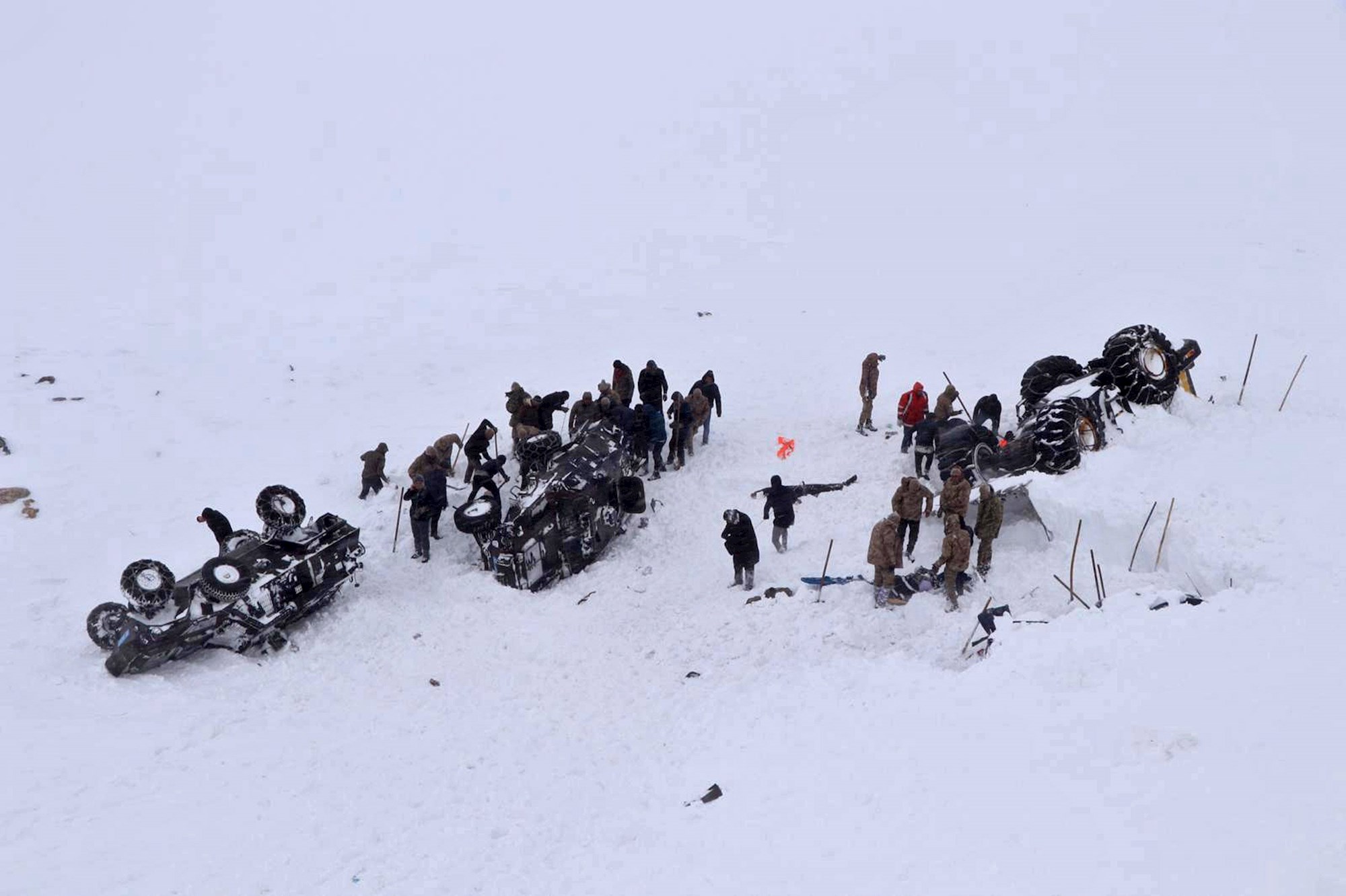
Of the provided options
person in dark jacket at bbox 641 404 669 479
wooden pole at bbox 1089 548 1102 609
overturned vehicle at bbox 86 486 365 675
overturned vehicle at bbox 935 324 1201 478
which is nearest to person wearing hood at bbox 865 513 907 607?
wooden pole at bbox 1089 548 1102 609

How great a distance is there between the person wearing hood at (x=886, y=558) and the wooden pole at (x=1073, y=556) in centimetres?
187

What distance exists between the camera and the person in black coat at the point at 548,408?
638 inches

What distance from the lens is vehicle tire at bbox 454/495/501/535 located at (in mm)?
13211

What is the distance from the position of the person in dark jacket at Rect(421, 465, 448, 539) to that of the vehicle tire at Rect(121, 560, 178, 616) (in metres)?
3.58

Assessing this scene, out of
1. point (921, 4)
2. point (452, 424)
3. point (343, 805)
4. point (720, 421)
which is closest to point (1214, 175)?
point (921, 4)

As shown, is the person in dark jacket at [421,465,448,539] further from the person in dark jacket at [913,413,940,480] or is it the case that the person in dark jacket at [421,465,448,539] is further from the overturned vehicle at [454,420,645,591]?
the person in dark jacket at [913,413,940,480]

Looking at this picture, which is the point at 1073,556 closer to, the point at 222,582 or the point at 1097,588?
the point at 1097,588

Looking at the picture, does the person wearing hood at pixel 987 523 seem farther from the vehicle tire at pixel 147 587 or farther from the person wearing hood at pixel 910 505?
the vehicle tire at pixel 147 587

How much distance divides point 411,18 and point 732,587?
36.6m

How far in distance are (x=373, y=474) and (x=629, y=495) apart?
431 centimetres

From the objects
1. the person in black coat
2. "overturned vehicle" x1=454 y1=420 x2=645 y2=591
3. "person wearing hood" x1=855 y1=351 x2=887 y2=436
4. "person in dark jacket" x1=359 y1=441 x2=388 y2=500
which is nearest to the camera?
"overturned vehicle" x1=454 y1=420 x2=645 y2=591

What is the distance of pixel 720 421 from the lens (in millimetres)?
17922

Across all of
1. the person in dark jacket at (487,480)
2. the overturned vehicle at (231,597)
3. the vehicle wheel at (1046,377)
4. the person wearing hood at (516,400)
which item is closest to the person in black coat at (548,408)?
the person wearing hood at (516,400)

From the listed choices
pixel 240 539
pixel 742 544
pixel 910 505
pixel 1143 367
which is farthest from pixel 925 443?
pixel 240 539
